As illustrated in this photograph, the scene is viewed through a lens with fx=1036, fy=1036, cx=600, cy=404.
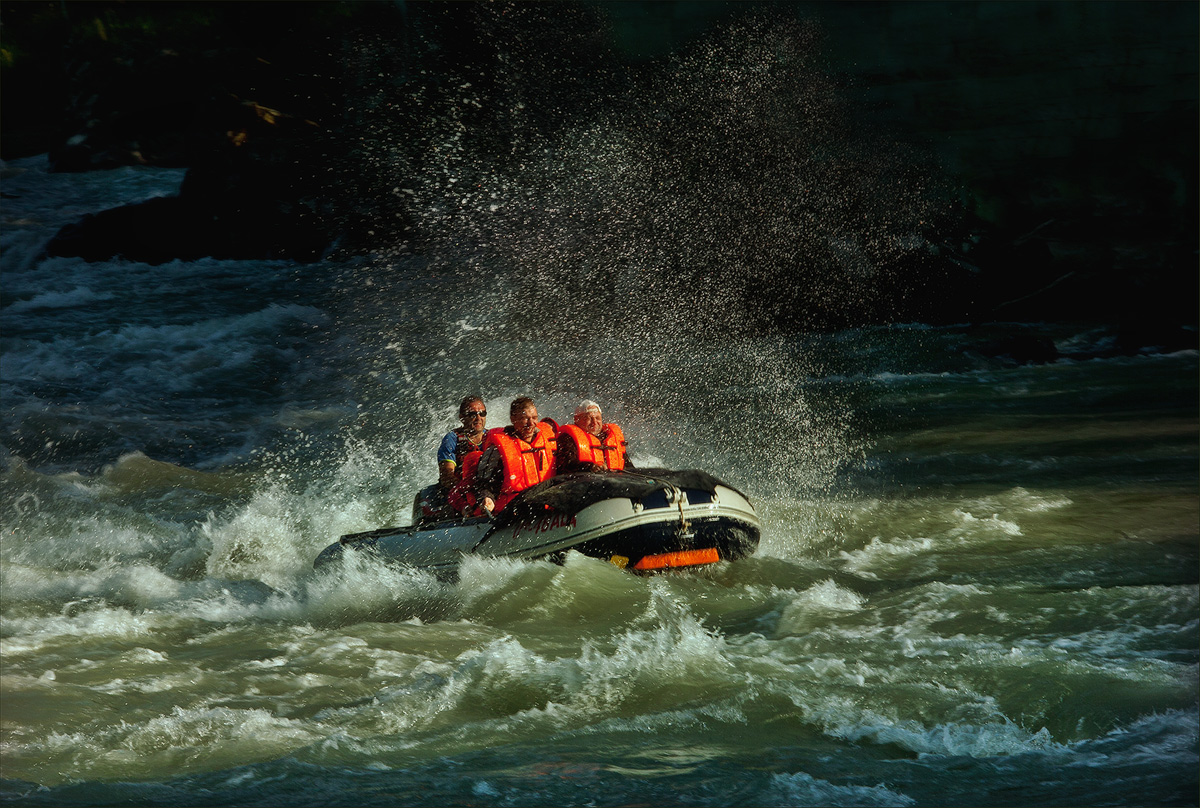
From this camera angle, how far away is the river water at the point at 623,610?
3928mm

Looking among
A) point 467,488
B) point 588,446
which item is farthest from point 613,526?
point 467,488

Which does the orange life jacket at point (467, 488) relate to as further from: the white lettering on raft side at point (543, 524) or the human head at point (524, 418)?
the white lettering on raft side at point (543, 524)

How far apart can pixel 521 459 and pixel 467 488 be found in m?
0.53

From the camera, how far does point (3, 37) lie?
22.8 m

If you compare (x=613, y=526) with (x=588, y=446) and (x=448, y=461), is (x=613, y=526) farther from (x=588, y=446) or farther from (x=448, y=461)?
(x=448, y=461)

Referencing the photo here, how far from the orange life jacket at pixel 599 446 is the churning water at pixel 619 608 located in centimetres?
100

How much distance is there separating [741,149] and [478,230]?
17.4 feet

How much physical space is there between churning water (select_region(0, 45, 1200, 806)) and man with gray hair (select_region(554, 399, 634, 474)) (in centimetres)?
96

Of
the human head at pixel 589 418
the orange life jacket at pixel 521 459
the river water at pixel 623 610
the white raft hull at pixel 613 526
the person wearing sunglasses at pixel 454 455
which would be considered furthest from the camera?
the person wearing sunglasses at pixel 454 455

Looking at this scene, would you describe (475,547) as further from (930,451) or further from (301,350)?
(301,350)

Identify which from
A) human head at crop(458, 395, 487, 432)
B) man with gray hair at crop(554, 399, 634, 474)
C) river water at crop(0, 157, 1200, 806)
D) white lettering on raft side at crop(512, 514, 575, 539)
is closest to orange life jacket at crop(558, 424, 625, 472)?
man with gray hair at crop(554, 399, 634, 474)

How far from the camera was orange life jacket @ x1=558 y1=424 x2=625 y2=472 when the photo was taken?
7020mm


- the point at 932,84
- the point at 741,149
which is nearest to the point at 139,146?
the point at 741,149

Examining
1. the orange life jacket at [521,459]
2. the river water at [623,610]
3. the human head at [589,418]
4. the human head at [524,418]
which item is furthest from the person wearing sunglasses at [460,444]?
the river water at [623,610]
